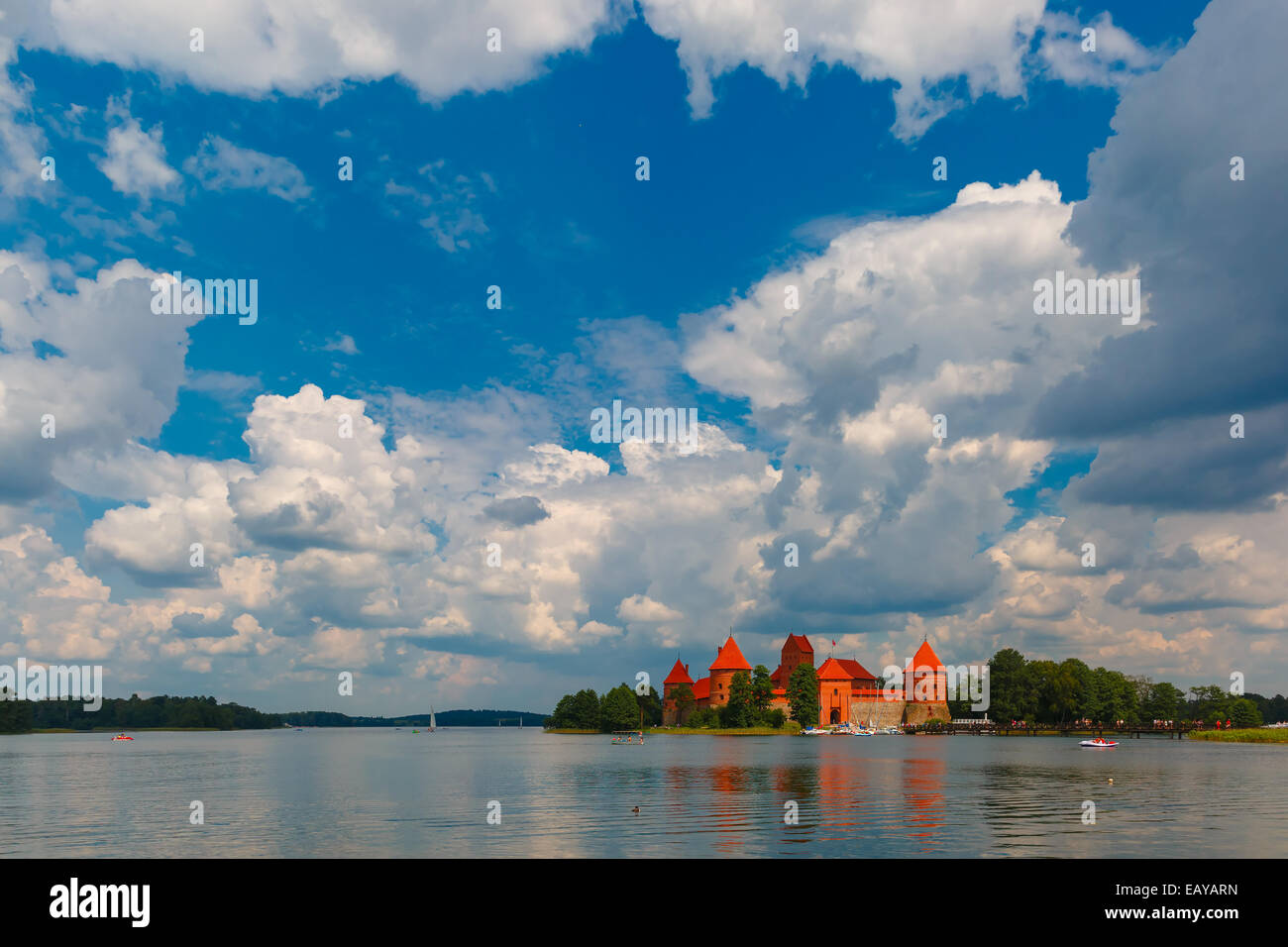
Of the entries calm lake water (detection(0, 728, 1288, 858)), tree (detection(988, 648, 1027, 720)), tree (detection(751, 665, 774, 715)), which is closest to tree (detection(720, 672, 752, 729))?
tree (detection(751, 665, 774, 715))

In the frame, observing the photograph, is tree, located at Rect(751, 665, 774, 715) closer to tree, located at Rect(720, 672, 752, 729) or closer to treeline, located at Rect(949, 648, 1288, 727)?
tree, located at Rect(720, 672, 752, 729)

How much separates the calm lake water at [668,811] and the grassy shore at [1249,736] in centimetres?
6991

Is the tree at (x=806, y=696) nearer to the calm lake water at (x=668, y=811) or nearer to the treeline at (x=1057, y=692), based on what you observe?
the treeline at (x=1057, y=692)

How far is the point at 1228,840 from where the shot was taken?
37031 mm

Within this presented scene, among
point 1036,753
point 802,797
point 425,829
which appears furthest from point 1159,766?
point 425,829

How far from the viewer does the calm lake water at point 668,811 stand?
36.1 metres

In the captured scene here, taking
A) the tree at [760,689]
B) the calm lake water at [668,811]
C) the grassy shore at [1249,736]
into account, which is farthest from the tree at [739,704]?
the calm lake water at [668,811]

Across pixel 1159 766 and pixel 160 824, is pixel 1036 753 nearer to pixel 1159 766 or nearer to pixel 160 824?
pixel 1159 766

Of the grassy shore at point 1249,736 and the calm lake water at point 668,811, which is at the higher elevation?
the calm lake water at point 668,811

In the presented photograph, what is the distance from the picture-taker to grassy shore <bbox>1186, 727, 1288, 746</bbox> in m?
143
